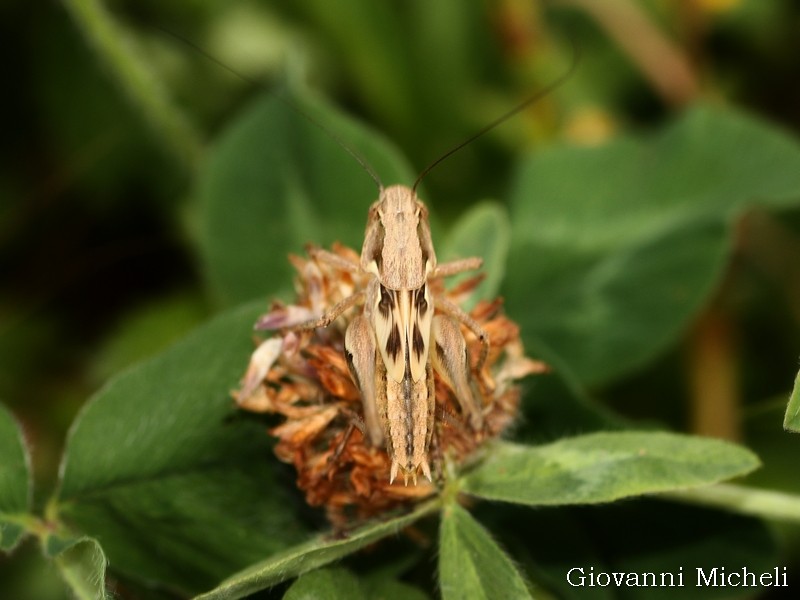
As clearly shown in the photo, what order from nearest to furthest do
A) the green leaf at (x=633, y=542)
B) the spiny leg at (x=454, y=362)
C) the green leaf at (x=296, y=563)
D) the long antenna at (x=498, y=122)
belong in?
the green leaf at (x=296, y=563) < the spiny leg at (x=454, y=362) < the green leaf at (x=633, y=542) < the long antenna at (x=498, y=122)

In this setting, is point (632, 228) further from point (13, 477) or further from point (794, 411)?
point (13, 477)

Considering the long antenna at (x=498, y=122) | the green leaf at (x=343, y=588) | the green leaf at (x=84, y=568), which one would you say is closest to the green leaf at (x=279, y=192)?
the long antenna at (x=498, y=122)

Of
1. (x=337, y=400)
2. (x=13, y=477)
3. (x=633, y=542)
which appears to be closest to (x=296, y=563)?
(x=337, y=400)

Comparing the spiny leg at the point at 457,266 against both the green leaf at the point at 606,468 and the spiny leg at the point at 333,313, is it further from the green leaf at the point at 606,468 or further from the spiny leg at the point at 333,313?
the green leaf at the point at 606,468

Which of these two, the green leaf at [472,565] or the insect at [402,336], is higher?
the insect at [402,336]

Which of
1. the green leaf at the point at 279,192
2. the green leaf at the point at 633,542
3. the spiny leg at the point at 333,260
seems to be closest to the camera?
the spiny leg at the point at 333,260

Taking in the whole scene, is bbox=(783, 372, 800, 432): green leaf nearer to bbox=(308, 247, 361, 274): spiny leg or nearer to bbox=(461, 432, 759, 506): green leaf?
bbox=(461, 432, 759, 506): green leaf

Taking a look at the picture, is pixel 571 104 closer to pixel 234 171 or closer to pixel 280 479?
pixel 234 171

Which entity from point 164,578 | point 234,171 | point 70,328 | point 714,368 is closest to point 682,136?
point 714,368
